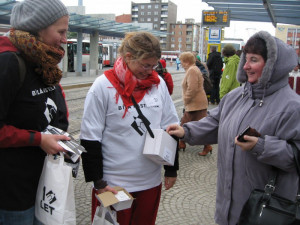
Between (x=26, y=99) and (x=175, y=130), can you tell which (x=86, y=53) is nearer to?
(x=175, y=130)

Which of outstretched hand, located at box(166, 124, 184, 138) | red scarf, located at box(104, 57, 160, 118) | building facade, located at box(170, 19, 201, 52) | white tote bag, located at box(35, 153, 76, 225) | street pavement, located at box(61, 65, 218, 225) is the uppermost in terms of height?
building facade, located at box(170, 19, 201, 52)

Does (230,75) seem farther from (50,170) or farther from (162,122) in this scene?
(50,170)

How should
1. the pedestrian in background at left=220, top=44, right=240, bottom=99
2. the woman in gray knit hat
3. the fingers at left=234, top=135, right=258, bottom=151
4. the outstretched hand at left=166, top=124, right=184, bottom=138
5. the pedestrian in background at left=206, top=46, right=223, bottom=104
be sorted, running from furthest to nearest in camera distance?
the pedestrian in background at left=206, top=46, right=223, bottom=104
the pedestrian in background at left=220, top=44, right=240, bottom=99
the outstretched hand at left=166, top=124, right=184, bottom=138
the fingers at left=234, top=135, right=258, bottom=151
the woman in gray knit hat

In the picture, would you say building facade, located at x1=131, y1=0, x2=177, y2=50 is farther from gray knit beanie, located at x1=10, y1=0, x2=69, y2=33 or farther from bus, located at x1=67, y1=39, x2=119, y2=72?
gray knit beanie, located at x1=10, y1=0, x2=69, y2=33

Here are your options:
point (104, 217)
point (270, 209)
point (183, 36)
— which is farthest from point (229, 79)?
point (183, 36)

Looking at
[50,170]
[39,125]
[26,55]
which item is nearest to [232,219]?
[50,170]

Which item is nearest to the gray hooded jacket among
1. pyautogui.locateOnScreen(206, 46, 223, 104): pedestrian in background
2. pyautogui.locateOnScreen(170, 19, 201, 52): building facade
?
pyautogui.locateOnScreen(206, 46, 223, 104): pedestrian in background

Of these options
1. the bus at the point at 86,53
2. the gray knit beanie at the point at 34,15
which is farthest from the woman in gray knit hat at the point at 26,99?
the bus at the point at 86,53

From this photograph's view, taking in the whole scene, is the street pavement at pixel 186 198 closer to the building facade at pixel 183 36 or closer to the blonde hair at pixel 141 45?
the blonde hair at pixel 141 45

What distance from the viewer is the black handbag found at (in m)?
1.75

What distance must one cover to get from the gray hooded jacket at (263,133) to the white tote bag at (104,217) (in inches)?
29.1

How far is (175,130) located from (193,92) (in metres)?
3.20

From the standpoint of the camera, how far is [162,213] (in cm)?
360

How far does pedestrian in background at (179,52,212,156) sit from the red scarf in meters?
3.34
